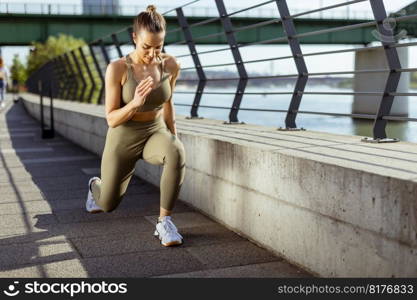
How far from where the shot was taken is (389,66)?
509cm

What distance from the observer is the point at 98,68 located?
1531 cm

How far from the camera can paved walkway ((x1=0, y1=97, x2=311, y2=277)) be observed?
4.02m

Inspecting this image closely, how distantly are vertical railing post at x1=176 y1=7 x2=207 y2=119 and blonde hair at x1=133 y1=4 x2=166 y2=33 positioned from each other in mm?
4315

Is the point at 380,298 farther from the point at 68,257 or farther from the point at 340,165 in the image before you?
the point at 68,257

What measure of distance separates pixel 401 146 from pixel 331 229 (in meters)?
1.48

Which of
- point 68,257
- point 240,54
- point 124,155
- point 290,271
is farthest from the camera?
point 240,54

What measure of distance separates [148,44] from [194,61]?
4.90 metres

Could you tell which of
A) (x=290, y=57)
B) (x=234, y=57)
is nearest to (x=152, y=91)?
(x=290, y=57)

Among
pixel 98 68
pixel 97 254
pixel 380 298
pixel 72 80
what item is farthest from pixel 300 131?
pixel 72 80

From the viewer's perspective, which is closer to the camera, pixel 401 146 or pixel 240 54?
pixel 401 146

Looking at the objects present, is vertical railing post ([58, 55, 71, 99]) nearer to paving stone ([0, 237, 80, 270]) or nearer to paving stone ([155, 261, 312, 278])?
paving stone ([0, 237, 80, 270])

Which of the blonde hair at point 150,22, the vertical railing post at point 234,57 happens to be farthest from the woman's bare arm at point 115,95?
the vertical railing post at point 234,57

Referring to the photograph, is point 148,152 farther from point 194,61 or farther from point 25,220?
point 194,61

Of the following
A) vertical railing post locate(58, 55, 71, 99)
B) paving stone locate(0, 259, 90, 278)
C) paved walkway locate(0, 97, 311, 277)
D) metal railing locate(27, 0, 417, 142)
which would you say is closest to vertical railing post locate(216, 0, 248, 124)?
metal railing locate(27, 0, 417, 142)
